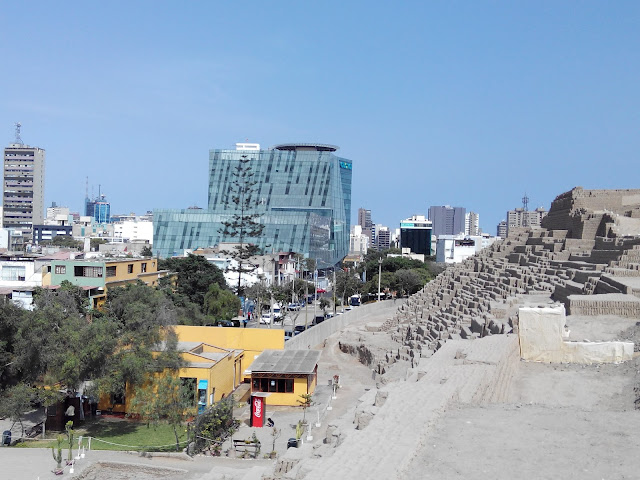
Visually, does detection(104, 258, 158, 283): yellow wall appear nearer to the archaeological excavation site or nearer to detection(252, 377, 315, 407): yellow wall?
the archaeological excavation site

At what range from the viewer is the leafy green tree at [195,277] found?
125 feet

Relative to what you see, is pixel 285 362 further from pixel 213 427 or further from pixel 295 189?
pixel 295 189

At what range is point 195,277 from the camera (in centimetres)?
3922

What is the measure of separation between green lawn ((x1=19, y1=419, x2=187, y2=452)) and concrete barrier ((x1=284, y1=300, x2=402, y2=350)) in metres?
8.24

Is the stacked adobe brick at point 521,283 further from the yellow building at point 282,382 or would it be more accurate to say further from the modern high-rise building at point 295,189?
the modern high-rise building at point 295,189

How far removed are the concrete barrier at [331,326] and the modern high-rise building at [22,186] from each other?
79372 mm

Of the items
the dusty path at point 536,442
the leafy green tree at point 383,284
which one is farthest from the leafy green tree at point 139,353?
the leafy green tree at point 383,284

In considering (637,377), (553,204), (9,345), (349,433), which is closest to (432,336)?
(637,377)

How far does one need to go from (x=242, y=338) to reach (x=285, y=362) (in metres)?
3.04

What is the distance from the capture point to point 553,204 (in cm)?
4638

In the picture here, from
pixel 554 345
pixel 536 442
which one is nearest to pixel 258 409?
pixel 554 345

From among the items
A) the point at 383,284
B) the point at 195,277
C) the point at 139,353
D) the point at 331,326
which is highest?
the point at 195,277

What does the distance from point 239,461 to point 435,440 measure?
6319 millimetres

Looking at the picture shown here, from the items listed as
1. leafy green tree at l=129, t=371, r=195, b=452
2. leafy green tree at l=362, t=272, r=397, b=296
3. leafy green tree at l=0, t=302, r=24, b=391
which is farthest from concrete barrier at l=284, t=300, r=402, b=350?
leafy green tree at l=0, t=302, r=24, b=391
